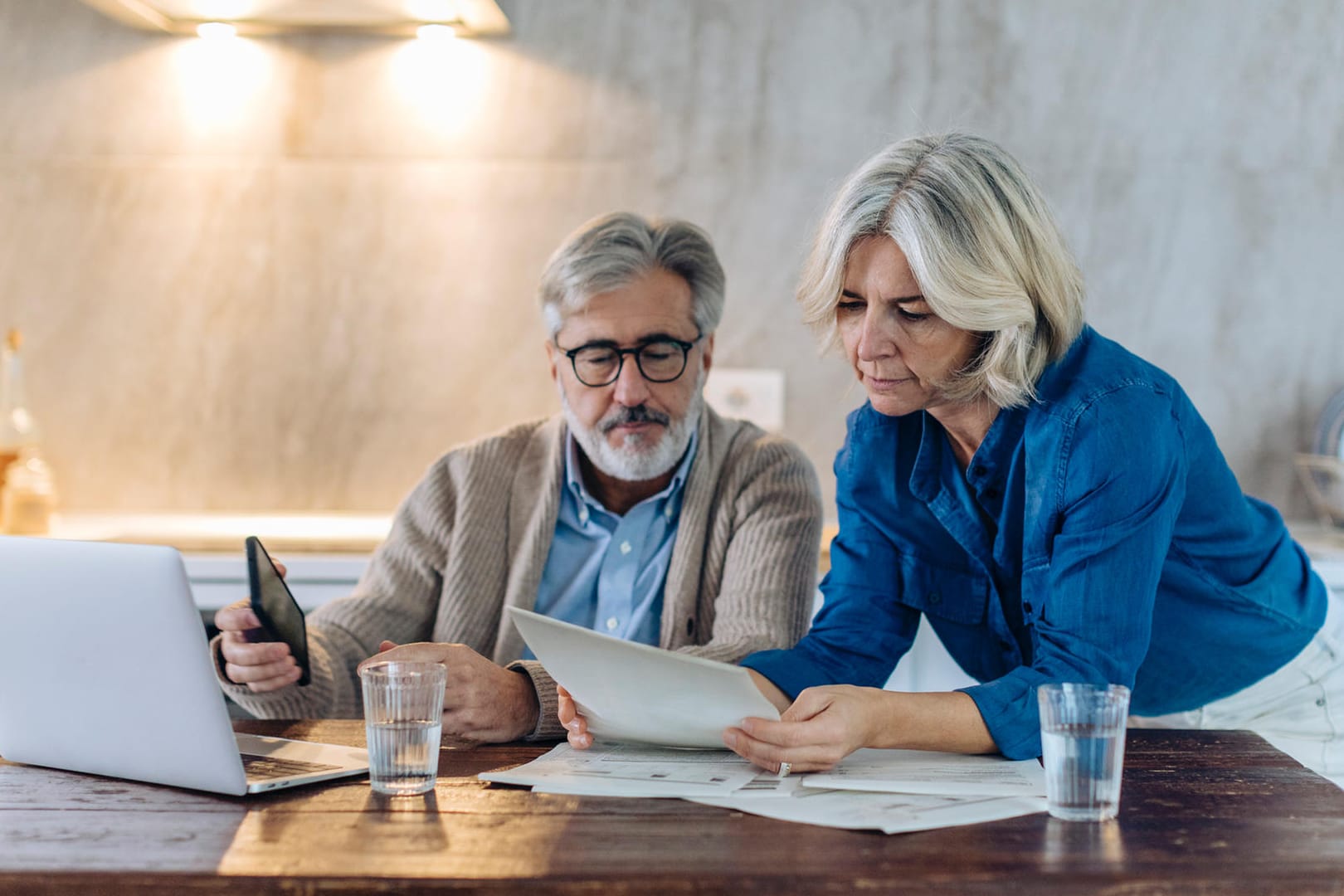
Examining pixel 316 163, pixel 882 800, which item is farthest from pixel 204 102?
pixel 882 800

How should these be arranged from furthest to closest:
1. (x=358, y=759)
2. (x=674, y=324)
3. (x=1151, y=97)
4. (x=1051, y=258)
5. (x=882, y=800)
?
(x=1151, y=97) → (x=674, y=324) → (x=1051, y=258) → (x=358, y=759) → (x=882, y=800)

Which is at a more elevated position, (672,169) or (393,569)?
(672,169)

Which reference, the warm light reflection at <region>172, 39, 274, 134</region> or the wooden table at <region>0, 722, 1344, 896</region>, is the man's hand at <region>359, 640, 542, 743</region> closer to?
the wooden table at <region>0, 722, 1344, 896</region>

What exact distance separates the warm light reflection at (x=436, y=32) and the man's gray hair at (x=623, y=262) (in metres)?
1.33

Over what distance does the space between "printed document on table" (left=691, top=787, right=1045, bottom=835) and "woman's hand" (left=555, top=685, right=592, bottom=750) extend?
196 millimetres

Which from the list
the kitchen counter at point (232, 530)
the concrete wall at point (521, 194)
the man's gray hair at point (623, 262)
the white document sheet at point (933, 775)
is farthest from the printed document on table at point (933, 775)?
the concrete wall at point (521, 194)

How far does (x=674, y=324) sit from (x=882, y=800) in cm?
85

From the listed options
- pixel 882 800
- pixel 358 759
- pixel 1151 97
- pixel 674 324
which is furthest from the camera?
pixel 1151 97

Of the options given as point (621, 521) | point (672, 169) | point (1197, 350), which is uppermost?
point (672, 169)

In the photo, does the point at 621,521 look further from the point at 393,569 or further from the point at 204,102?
the point at 204,102

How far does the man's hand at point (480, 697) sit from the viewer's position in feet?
4.02

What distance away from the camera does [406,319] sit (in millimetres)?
2871

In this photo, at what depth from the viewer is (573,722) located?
1.15 metres

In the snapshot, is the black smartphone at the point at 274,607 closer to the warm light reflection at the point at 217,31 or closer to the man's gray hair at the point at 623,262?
the man's gray hair at the point at 623,262
